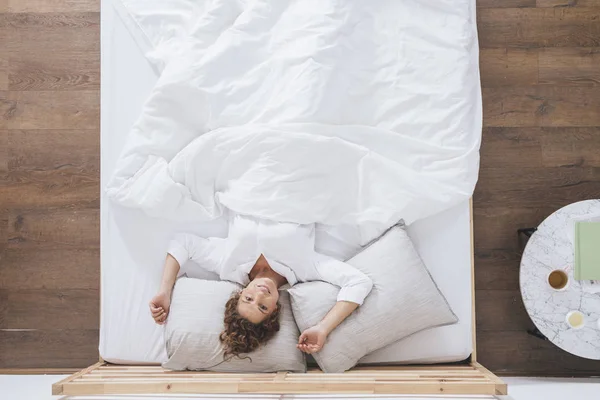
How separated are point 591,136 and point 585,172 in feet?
0.49

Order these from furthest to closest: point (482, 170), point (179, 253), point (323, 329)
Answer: point (482, 170) → point (179, 253) → point (323, 329)

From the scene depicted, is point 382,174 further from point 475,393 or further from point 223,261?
point 475,393

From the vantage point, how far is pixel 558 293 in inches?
75.3

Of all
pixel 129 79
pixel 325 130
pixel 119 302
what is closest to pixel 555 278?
pixel 325 130

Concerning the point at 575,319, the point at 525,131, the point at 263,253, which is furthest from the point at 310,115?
the point at 575,319

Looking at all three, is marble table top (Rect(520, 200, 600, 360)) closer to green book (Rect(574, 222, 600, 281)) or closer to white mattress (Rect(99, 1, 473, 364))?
green book (Rect(574, 222, 600, 281))

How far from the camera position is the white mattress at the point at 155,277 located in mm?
1899

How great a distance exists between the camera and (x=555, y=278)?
195cm

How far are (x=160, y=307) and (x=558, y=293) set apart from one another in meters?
1.35

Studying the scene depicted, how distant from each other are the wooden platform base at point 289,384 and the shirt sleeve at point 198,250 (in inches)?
14.6

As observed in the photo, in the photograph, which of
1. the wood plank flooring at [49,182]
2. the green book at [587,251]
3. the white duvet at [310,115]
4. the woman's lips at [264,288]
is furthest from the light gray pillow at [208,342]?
the green book at [587,251]

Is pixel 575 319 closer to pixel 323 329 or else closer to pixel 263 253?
pixel 323 329

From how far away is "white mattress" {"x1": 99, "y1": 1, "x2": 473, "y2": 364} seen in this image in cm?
190

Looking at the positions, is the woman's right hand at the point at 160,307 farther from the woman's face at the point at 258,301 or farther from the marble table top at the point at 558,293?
the marble table top at the point at 558,293
